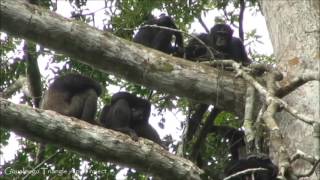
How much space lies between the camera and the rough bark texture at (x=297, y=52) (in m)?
4.73

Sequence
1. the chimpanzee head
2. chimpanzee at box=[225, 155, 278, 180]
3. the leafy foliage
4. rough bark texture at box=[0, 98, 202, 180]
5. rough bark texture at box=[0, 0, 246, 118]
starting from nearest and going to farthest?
rough bark texture at box=[0, 98, 202, 180] < chimpanzee at box=[225, 155, 278, 180] < rough bark texture at box=[0, 0, 246, 118] < the leafy foliage < the chimpanzee head

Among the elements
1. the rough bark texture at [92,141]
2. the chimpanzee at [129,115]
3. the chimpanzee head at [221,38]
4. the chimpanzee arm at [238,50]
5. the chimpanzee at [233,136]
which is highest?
the chimpanzee head at [221,38]

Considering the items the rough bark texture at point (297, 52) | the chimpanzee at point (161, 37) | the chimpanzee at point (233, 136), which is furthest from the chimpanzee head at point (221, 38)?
the rough bark texture at point (297, 52)

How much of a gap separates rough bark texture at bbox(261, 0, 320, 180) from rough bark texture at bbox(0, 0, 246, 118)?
0.65 m

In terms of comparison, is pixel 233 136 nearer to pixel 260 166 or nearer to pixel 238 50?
pixel 238 50

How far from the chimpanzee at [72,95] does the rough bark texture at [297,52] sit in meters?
2.71

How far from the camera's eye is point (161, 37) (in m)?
8.78

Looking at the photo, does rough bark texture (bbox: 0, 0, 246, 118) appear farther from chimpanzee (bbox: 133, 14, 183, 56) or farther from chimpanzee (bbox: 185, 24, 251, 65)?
chimpanzee (bbox: 185, 24, 251, 65)

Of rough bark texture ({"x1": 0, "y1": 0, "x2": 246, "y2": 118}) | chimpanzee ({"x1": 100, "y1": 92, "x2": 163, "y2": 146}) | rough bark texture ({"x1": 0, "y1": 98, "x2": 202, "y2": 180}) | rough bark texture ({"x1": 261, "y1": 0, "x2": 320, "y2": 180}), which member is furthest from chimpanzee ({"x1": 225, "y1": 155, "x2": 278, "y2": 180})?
chimpanzee ({"x1": 100, "y1": 92, "x2": 163, "y2": 146})

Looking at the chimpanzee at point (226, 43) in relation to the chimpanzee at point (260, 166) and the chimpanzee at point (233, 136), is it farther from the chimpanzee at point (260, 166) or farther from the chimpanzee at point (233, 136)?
the chimpanzee at point (260, 166)

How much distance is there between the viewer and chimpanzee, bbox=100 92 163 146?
750cm

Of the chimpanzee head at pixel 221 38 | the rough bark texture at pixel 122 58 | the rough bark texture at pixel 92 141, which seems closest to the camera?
the rough bark texture at pixel 92 141

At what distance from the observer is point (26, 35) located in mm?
5332

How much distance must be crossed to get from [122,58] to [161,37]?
3229 millimetres
